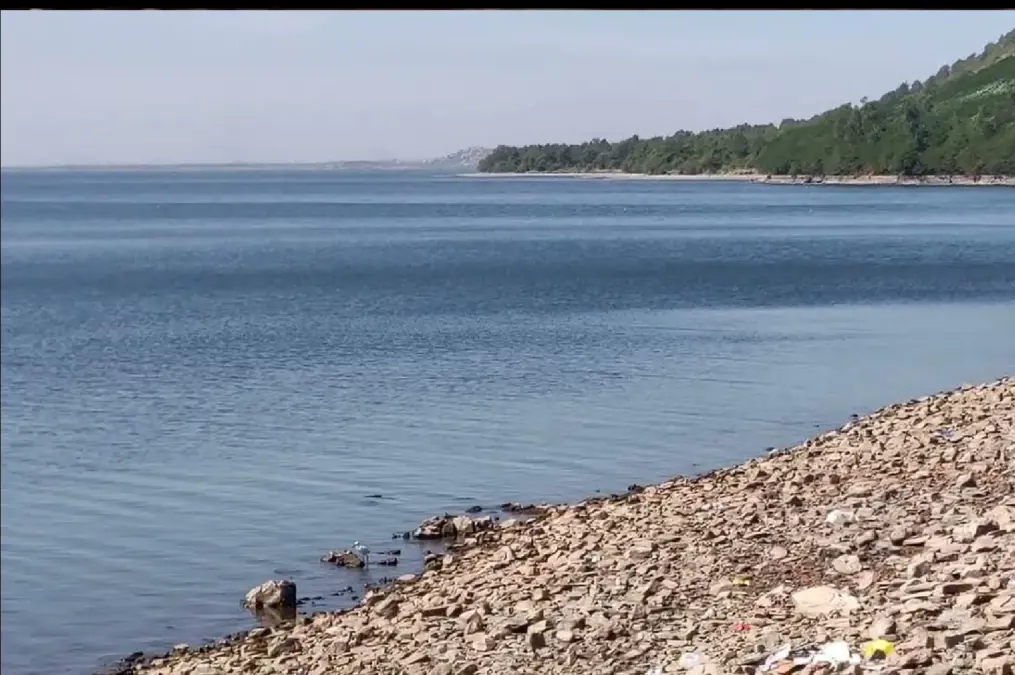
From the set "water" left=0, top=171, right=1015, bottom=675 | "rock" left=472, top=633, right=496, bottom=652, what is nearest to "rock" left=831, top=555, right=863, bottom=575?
"rock" left=472, top=633, right=496, bottom=652

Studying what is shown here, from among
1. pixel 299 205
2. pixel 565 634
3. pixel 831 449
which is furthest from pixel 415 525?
pixel 299 205

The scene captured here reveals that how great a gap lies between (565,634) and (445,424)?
32.6 ft

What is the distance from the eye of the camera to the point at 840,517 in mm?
9102

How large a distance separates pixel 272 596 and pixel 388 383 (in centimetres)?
1190

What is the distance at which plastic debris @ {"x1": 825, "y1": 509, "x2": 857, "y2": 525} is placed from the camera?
9.03m

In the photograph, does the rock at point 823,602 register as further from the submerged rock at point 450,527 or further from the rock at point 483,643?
the submerged rock at point 450,527

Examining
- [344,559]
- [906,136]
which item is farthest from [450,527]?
[906,136]

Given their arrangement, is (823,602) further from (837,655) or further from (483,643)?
(483,643)

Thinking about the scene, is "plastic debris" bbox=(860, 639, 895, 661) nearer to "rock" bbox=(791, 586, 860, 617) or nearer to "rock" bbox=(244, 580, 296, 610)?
"rock" bbox=(791, 586, 860, 617)

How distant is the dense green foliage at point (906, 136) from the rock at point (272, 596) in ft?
18.4

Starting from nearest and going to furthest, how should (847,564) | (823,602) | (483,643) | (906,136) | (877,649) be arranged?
(877,649) → (823,602) → (483,643) → (847,564) → (906,136)

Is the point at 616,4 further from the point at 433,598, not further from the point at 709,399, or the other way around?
the point at 709,399

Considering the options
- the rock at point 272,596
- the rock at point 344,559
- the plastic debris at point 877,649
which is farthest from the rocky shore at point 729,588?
the rock at point 344,559

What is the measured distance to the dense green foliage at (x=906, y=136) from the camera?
44.0 feet
